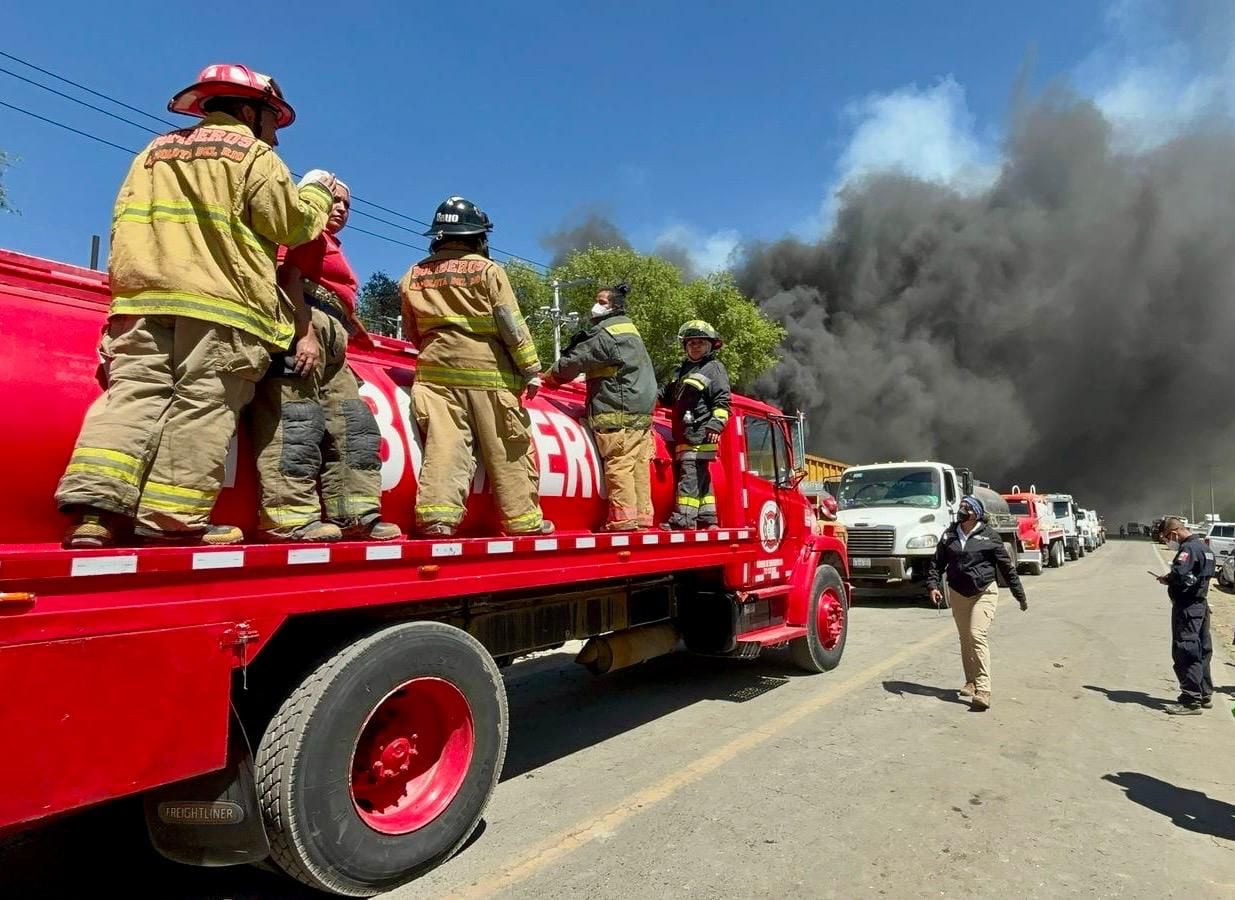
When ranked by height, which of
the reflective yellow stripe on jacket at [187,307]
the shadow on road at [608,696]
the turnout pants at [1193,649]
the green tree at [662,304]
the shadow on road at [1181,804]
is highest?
the green tree at [662,304]

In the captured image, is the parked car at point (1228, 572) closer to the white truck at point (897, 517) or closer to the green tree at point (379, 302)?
the white truck at point (897, 517)

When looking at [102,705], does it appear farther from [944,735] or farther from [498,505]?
[944,735]

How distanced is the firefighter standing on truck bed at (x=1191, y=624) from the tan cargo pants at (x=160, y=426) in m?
6.57

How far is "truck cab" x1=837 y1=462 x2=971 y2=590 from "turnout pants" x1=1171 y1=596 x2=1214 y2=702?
235 inches

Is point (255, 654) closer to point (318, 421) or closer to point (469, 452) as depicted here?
point (318, 421)

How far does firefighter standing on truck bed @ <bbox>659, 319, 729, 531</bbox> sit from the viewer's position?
217 inches

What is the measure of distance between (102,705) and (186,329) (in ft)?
3.76

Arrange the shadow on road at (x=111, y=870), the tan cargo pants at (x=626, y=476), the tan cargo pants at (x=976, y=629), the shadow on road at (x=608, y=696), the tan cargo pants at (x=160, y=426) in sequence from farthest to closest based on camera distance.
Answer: the tan cargo pants at (x=976, y=629) < the shadow on road at (x=608, y=696) < the tan cargo pants at (x=626, y=476) < the shadow on road at (x=111, y=870) < the tan cargo pants at (x=160, y=426)

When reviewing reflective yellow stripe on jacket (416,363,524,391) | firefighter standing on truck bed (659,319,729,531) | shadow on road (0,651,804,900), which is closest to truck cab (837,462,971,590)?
shadow on road (0,651,804,900)

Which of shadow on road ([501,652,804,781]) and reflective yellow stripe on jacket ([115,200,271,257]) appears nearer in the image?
reflective yellow stripe on jacket ([115,200,271,257])

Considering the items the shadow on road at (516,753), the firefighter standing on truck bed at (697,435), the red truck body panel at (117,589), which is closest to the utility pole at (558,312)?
the shadow on road at (516,753)

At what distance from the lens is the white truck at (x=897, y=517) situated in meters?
12.3

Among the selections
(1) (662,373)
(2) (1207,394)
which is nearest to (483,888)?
(1) (662,373)

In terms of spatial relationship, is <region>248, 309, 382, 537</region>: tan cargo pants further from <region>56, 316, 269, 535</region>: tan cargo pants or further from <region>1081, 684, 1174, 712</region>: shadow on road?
<region>1081, 684, 1174, 712</region>: shadow on road
